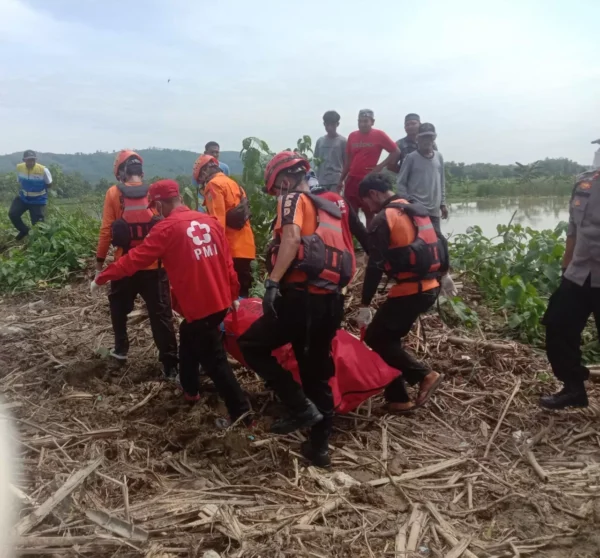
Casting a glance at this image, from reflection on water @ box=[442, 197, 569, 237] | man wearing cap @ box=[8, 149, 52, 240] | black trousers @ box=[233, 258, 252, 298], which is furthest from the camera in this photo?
reflection on water @ box=[442, 197, 569, 237]

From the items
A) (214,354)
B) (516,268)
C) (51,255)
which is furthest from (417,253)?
(51,255)

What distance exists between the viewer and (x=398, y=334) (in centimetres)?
418

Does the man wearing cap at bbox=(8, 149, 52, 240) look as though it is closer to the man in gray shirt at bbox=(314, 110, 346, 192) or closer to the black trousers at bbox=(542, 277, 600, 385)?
the man in gray shirt at bbox=(314, 110, 346, 192)

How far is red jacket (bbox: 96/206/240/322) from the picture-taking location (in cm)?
390

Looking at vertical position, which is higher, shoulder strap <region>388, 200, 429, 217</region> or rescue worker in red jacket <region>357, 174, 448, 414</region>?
shoulder strap <region>388, 200, 429, 217</region>

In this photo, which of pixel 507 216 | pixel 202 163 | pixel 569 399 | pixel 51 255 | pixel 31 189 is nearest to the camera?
pixel 569 399

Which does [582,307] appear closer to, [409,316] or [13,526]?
[409,316]

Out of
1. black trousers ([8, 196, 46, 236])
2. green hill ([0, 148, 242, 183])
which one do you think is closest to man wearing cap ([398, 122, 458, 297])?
black trousers ([8, 196, 46, 236])

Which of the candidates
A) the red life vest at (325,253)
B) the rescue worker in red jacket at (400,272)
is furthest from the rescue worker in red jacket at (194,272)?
the rescue worker in red jacket at (400,272)

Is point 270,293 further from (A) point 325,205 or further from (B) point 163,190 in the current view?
(B) point 163,190

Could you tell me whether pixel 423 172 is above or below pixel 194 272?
above

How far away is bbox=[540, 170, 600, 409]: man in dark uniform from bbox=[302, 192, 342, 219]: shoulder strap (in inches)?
73.6

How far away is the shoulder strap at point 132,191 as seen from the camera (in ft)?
15.8

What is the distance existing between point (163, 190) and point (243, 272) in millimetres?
1729
